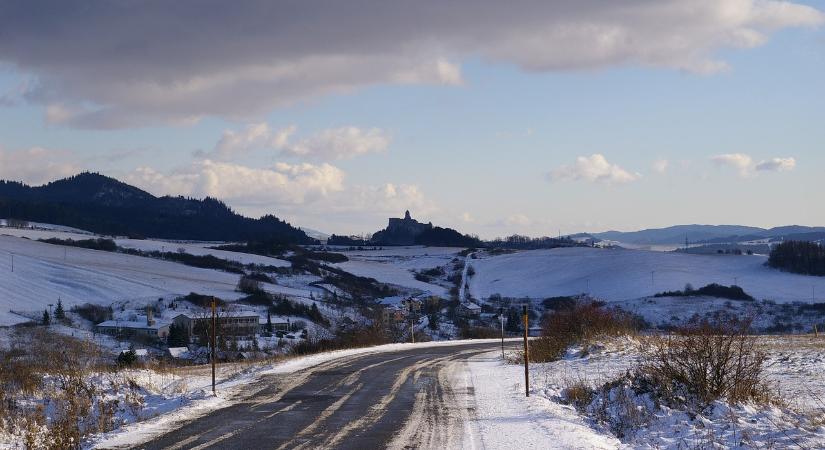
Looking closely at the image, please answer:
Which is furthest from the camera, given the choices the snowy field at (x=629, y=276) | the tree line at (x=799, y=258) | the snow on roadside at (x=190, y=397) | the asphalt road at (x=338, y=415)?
the tree line at (x=799, y=258)

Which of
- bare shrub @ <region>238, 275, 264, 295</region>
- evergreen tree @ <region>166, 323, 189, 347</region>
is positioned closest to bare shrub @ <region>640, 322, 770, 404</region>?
evergreen tree @ <region>166, 323, 189, 347</region>

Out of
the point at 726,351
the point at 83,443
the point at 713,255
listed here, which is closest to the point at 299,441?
the point at 83,443

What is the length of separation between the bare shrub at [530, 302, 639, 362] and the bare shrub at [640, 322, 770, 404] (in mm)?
14650

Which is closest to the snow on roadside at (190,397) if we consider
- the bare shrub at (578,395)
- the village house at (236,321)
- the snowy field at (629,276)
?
the bare shrub at (578,395)

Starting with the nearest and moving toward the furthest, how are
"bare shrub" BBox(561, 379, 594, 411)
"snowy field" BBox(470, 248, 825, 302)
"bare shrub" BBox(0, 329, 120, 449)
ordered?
"bare shrub" BBox(0, 329, 120, 449) < "bare shrub" BBox(561, 379, 594, 411) < "snowy field" BBox(470, 248, 825, 302)

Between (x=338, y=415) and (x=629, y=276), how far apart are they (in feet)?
462

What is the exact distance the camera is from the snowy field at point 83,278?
111500 millimetres

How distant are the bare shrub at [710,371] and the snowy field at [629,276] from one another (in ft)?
383

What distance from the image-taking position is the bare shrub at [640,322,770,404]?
1723 centimetres

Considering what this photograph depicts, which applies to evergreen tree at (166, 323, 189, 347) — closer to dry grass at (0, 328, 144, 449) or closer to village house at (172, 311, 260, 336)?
village house at (172, 311, 260, 336)

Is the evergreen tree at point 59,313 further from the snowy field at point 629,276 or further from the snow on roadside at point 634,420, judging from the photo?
the snow on roadside at point 634,420

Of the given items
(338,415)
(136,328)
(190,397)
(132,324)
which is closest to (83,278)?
(132,324)

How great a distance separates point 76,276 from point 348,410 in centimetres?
12529

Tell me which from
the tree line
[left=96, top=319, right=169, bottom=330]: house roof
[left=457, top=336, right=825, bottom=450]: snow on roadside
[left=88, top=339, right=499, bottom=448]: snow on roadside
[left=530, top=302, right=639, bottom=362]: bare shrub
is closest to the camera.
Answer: [left=457, top=336, right=825, bottom=450]: snow on roadside
